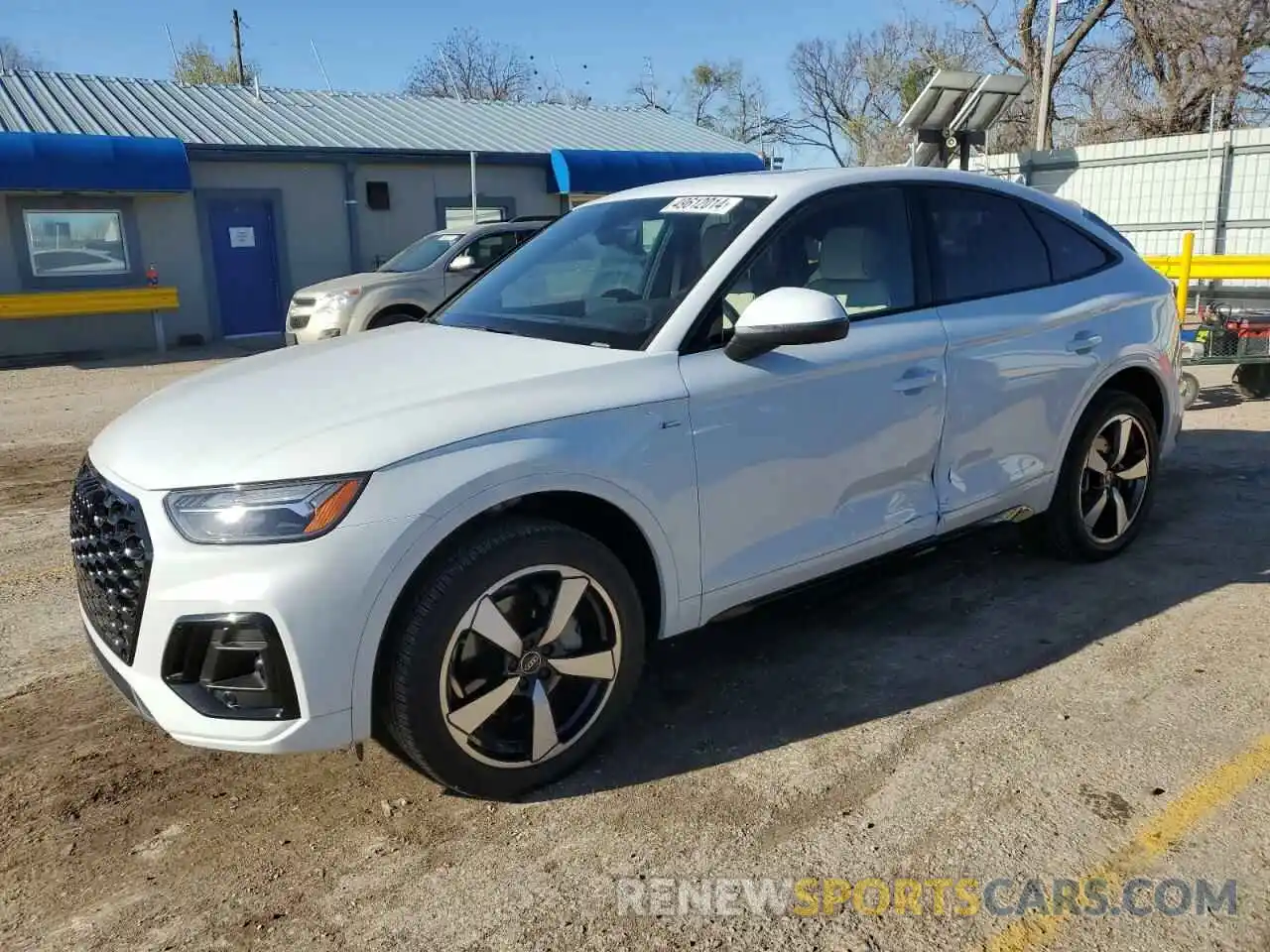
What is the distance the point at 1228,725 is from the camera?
3.38m

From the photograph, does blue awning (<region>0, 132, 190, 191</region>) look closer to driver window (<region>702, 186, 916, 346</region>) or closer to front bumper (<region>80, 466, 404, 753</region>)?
driver window (<region>702, 186, 916, 346</region>)

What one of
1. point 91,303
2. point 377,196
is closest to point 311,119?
point 377,196

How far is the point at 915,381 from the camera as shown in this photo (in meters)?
3.74

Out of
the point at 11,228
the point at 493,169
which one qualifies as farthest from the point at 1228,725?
the point at 493,169

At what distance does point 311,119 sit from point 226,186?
2921 millimetres

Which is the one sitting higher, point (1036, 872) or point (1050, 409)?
point (1050, 409)

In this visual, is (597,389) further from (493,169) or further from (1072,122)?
(1072,122)

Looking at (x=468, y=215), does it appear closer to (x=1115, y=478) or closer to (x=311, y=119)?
(x=311, y=119)

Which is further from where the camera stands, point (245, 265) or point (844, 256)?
point (245, 265)

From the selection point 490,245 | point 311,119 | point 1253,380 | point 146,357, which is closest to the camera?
point 1253,380

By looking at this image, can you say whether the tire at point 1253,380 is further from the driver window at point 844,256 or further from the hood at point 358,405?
the hood at point 358,405

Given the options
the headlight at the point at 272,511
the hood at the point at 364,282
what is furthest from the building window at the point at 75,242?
the headlight at the point at 272,511

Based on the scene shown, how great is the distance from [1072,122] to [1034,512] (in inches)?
1162

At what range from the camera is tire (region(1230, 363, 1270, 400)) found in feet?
29.5
